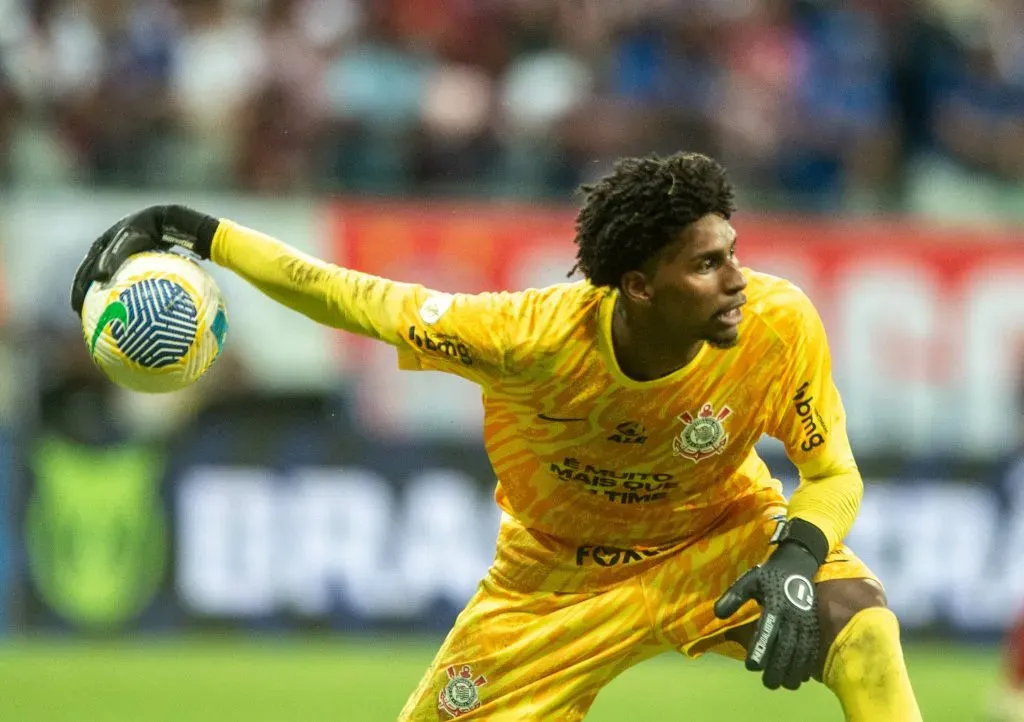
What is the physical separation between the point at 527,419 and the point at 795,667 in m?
1.18

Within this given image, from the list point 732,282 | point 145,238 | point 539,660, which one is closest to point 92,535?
point 145,238

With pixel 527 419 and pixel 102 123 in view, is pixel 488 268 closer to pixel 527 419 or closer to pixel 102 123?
pixel 102 123

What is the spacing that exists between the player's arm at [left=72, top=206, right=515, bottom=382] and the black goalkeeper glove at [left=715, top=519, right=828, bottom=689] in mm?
1013

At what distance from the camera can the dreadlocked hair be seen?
518 cm

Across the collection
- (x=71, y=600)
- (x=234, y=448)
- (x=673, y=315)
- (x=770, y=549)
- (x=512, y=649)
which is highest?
(x=673, y=315)

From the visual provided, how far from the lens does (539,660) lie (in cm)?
570

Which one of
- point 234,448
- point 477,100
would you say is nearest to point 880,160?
point 477,100

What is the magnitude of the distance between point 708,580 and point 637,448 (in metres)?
0.53

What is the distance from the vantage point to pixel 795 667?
5.02 meters

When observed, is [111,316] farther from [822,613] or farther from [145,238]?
[822,613]

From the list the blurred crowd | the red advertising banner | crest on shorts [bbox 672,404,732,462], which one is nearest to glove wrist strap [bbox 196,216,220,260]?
crest on shorts [bbox 672,404,732,462]

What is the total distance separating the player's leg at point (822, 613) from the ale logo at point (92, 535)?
5.89 metres

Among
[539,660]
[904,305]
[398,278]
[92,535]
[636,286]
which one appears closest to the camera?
[636,286]

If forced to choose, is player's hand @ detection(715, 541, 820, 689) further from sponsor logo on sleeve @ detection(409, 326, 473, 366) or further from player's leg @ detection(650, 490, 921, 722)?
sponsor logo on sleeve @ detection(409, 326, 473, 366)
